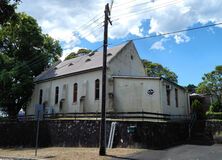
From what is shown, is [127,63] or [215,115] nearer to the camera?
[215,115]

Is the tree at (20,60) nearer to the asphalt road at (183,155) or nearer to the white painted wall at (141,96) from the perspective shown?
the white painted wall at (141,96)

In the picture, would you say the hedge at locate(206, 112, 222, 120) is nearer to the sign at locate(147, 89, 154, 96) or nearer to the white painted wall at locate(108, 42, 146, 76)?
the sign at locate(147, 89, 154, 96)

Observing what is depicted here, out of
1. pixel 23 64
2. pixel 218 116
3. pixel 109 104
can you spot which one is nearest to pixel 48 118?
pixel 109 104

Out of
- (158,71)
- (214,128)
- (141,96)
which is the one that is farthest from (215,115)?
(158,71)

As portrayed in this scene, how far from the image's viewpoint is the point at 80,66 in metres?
34.8

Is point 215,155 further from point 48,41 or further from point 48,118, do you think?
point 48,41

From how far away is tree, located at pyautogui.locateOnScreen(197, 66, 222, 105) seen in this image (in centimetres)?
3725

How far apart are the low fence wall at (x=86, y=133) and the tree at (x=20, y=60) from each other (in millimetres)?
7640

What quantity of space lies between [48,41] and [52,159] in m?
29.2

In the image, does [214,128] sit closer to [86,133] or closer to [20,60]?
[86,133]

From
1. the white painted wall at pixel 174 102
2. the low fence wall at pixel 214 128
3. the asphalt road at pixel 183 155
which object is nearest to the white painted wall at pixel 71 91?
the white painted wall at pixel 174 102

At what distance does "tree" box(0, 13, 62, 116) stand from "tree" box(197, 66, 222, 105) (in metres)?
23.5

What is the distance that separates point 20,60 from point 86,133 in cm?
2033

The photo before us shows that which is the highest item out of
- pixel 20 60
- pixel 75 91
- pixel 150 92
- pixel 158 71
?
pixel 158 71
